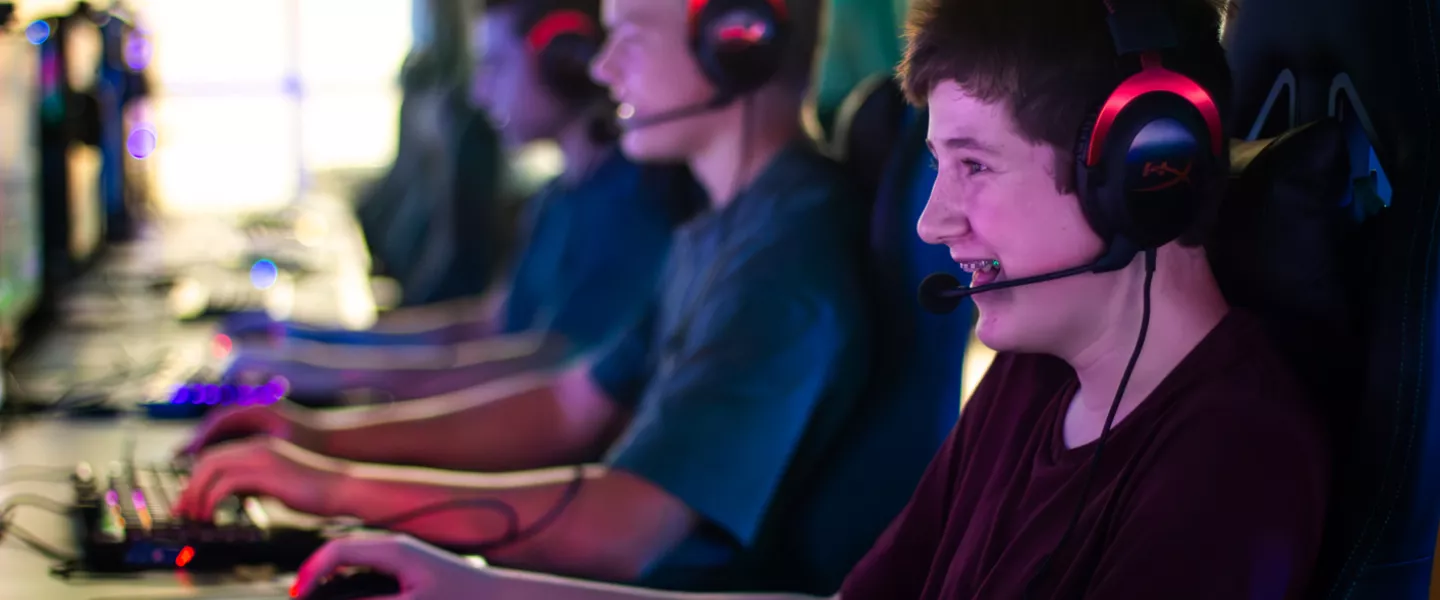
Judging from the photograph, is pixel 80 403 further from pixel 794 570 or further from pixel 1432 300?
pixel 1432 300

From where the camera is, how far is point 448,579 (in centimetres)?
107

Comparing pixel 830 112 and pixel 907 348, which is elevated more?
pixel 830 112

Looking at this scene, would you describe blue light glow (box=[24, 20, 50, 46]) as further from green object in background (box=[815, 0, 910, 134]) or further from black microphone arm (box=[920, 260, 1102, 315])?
black microphone arm (box=[920, 260, 1102, 315])

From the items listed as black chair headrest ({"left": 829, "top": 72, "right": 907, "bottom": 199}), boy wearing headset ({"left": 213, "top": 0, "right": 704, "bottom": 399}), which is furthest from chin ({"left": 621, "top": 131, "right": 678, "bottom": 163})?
boy wearing headset ({"left": 213, "top": 0, "right": 704, "bottom": 399})

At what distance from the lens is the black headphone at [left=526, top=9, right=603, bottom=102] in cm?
225

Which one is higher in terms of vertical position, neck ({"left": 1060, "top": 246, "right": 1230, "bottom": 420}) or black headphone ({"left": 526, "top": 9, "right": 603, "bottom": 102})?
black headphone ({"left": 526, "top": 9, "right": 603, "bottom": 102})

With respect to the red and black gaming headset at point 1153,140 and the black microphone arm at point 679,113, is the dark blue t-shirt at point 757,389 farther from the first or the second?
the red and black gaming headset at point 1153,140

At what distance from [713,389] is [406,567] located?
0.32 m

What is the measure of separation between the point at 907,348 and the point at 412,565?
1.42ft

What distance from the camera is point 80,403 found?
182 cm

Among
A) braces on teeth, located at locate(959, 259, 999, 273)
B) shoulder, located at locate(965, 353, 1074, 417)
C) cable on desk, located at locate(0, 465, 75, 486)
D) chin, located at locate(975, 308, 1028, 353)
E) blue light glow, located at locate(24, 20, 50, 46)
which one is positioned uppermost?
→ blue light glow, located at locate(24, 20, 50, 46)

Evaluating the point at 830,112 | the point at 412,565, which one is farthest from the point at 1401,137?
the point at 830,112

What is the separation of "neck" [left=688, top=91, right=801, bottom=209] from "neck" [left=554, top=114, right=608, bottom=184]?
0.75 metres

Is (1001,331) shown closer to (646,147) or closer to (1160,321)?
(1160,321)
